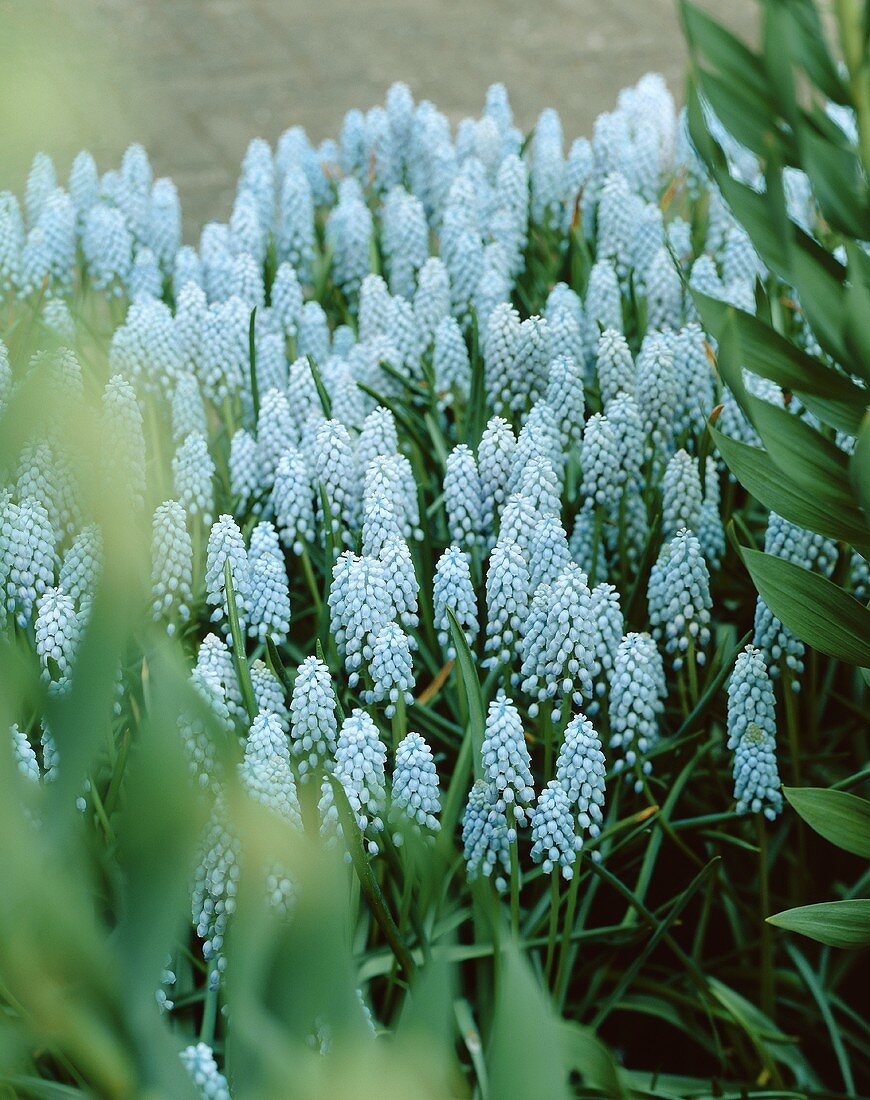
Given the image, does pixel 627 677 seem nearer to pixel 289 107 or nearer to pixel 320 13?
pixel 289 107

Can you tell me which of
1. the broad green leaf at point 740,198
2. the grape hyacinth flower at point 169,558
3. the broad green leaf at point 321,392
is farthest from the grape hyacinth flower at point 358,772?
the broad green leaf at point 321,392

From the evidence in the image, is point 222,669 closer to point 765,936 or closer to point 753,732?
point 753,732

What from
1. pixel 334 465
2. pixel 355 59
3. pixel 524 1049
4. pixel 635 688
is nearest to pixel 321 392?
pixel 334 465

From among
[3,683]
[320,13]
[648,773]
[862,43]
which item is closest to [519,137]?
[648,773]

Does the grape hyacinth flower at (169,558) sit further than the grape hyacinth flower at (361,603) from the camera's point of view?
Yes

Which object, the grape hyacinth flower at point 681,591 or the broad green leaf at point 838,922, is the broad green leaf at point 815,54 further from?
the broad green leaf at point 838,922

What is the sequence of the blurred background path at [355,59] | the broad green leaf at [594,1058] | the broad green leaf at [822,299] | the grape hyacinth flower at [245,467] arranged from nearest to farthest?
the broad green leaf at [594,1058] < the broad green leaf at [822,299] < the grape hyacinth flower at [245,467] < the blurred background path at [355,59]

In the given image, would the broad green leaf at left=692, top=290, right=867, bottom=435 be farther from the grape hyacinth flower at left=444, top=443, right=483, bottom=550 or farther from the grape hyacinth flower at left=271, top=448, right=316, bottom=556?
the grape hyacinth flower at left=271, top=448, right=316, bottom=556
